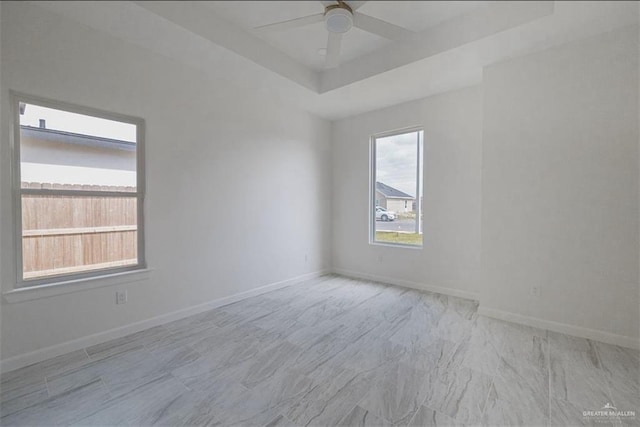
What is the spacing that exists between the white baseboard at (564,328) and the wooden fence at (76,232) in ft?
12.6

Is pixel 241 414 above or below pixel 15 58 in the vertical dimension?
below

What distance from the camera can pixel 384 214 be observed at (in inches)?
179

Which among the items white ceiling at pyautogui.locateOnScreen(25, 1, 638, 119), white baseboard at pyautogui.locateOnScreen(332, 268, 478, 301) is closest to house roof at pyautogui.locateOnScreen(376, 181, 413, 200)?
white baseboard at pyautogui.locateOnScreen(332, 268, 478, 301)

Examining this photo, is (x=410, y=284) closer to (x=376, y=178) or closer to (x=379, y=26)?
(x=376, y=178)

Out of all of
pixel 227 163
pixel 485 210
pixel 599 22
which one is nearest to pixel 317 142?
pixel 227 163

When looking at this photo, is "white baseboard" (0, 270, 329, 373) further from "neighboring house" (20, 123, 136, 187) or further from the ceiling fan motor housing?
the ceiling fan motor housing

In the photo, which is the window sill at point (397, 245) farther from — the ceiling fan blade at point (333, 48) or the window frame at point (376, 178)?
the ceiling fan blade at point (333, 48)

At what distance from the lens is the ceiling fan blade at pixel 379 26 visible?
1908 mm

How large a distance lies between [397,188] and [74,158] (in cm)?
393

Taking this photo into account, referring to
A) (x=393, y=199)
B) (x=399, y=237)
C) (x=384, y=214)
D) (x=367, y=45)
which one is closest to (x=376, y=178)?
(x=393, y=199)

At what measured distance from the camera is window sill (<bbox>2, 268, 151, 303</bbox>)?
2.05m

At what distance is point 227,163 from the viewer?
340 centimetres

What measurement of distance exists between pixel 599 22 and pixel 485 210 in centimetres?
178

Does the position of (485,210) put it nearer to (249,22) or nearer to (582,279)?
(582,279)
